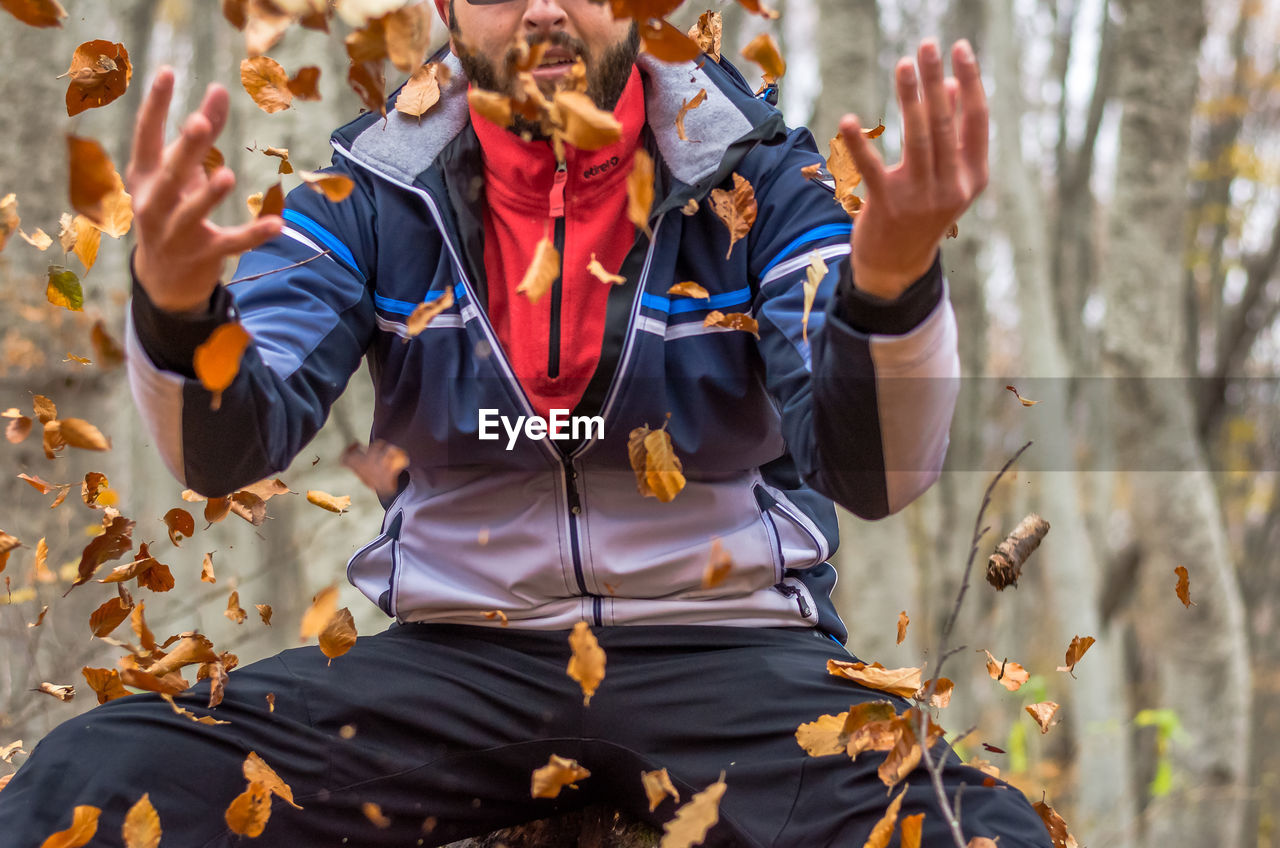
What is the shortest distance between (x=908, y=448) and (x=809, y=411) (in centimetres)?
18

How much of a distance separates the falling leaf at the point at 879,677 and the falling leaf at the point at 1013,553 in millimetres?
218

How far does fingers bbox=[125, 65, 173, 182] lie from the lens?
60.1 inches

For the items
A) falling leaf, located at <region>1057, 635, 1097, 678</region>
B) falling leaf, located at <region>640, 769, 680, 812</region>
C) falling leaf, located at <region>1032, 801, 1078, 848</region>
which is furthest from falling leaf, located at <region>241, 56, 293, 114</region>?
falling leaf, located at <region>1032, 801, 1078, 848</region>

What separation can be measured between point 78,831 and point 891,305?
4.65 ft

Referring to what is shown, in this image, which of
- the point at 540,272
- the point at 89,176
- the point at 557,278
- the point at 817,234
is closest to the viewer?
the point at 89,176

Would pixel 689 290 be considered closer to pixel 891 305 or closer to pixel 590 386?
pixel 590 386

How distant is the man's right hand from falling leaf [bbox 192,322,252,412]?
0.09 meters

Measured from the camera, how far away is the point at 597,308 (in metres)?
2.21

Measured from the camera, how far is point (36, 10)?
1891mm

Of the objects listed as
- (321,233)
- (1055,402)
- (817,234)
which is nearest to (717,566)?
(817,234)

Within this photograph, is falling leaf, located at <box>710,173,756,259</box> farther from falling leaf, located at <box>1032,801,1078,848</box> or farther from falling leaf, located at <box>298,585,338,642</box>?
falling leaf, located at <box>1032,801,1078,848</box>

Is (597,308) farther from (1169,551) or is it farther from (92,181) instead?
(1169,551)

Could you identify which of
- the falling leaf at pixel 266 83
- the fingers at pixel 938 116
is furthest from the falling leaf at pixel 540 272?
the falling leaf at pixel 266 83

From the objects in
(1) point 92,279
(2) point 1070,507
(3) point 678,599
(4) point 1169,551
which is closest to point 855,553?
(2) point 1070,507
